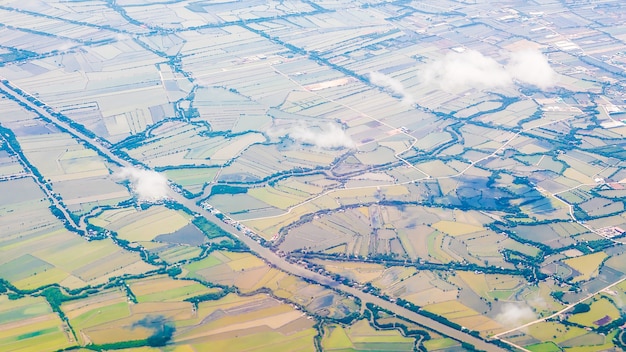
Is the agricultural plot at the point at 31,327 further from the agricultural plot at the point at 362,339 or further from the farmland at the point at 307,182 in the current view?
the agricultural plot at the point at 362,339

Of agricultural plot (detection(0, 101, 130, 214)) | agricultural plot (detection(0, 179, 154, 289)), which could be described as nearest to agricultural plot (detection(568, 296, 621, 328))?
agricultural plot (detection(0, 179, 154, 289))

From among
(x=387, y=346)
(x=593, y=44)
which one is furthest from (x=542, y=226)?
(x=593, y=44)

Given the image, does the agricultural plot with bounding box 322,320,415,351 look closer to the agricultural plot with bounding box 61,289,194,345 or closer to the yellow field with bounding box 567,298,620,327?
the agricultural plot with bounding box 61,289,194,345

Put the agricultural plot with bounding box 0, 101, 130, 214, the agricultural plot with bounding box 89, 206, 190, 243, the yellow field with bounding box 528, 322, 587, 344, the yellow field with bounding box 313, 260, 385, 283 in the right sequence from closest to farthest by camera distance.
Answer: the yellow field with bounding box 528, 322, 587, 344 < the yellow field with bounding box 313, 260, 385, 283 < the agricultural plot with bounding box 89, 206, 190, 243 < the agricultural plot with bounding box 0, 101, 130, 214

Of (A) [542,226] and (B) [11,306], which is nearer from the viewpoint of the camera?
(B) [11,306]

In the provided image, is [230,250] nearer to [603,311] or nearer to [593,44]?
[603,311]

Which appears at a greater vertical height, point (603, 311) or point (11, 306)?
point (11, 306)
